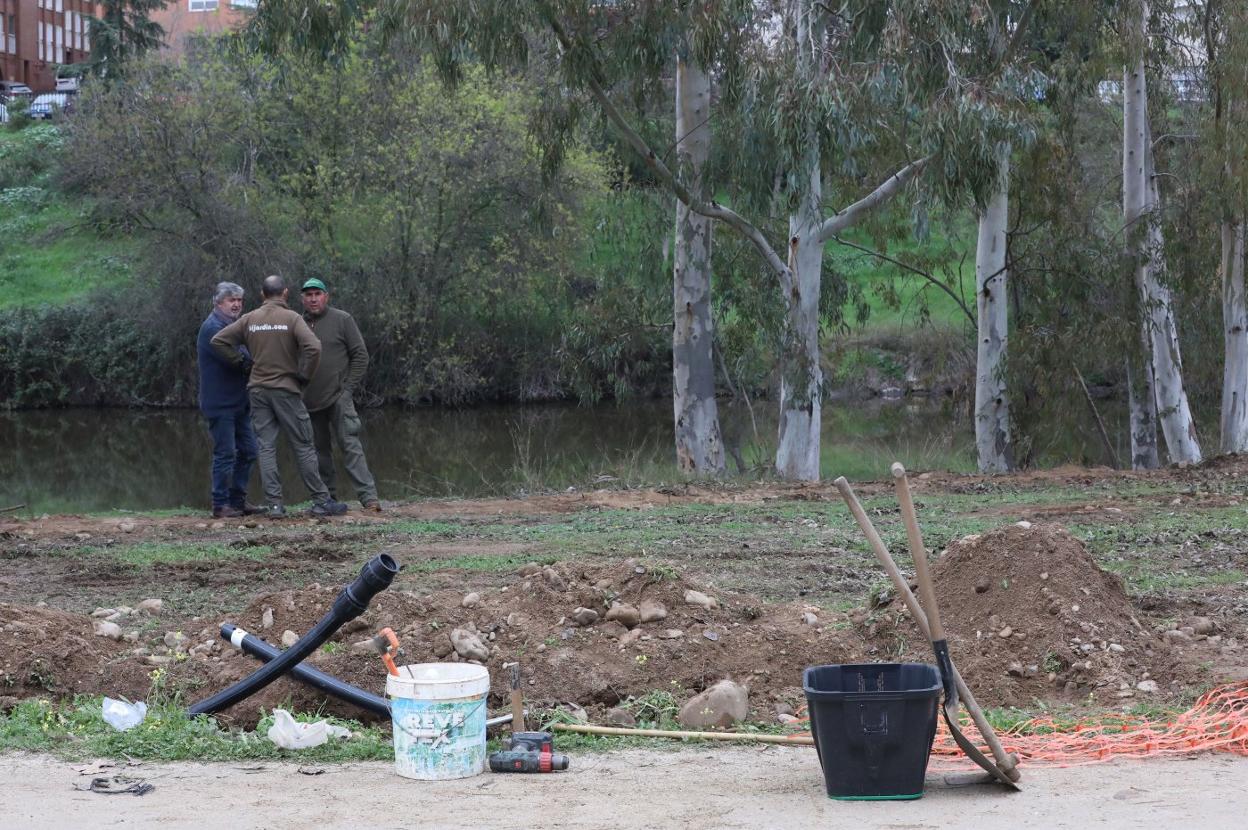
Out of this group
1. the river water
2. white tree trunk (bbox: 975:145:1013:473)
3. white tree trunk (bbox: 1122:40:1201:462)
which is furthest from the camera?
the river water

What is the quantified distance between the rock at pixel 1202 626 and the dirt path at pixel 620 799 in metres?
2.03

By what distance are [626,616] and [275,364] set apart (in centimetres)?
655

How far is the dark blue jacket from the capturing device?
42.6 feet

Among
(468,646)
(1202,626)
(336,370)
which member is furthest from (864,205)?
(468,646)

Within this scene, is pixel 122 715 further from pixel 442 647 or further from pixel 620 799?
pixel 620 799

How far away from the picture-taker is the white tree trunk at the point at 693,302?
59.8ft

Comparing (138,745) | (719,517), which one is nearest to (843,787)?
(138,745)

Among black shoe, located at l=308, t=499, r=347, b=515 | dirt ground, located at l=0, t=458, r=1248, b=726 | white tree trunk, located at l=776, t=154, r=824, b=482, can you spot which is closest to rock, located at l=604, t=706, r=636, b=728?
dirt ground, located at l=0, t=458, r=1248, b=726

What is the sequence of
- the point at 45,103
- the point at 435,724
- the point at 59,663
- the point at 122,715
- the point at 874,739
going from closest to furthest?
the point at 874,739 → the point at 435,724 → the point at 122,715 → the point at 59,663 → the point at 45,103

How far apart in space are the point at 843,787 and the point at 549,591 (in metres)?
2.41

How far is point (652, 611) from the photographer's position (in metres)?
7.12

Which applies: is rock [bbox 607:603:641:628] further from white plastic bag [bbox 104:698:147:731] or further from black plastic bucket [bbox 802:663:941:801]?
white plastic bag [bbox 104:698:147:731]

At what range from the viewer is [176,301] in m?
35.2

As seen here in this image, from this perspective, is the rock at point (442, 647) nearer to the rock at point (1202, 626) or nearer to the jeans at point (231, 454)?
the rock at point (1202, 626)
